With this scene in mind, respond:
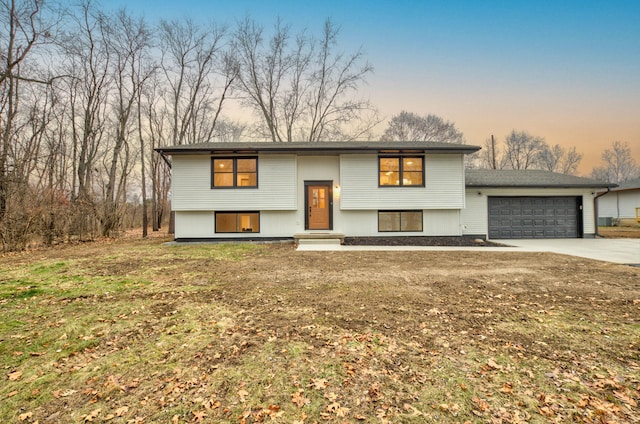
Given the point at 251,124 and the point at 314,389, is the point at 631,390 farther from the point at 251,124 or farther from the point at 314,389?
the point at 251,124

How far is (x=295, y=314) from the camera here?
12.4 ft

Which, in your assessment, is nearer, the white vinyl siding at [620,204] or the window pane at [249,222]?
the window pane at [249,222]

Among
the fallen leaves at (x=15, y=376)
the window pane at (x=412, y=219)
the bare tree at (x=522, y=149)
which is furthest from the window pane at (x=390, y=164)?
the bare tree at (x=522, y=149)

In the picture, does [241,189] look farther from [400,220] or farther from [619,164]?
[619,164]

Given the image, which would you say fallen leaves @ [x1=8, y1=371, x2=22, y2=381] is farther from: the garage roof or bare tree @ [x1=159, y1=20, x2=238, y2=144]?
bare tree @ [x1=159, y1=20, x2=238, y2=144]

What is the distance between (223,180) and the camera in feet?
40.9

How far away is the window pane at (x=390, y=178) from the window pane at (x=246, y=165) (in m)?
5.93

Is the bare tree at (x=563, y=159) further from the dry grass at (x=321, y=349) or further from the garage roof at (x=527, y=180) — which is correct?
the dry grass at (x=321, y=349)

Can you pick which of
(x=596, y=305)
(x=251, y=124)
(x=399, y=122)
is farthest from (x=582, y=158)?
(x=596, y=305)

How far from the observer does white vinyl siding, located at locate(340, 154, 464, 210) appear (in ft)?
40.4

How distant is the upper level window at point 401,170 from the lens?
12.6m

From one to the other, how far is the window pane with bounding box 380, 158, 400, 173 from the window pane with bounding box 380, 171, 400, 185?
0.19m

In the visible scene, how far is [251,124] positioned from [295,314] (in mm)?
21688

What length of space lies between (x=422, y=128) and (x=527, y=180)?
42.5 feet
